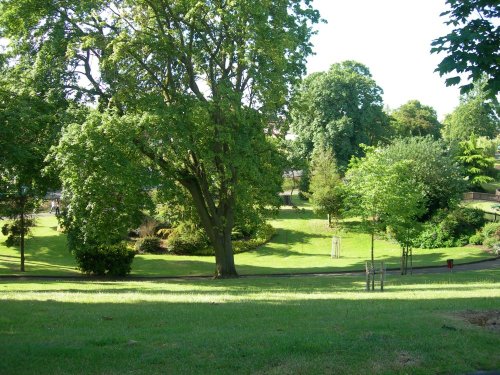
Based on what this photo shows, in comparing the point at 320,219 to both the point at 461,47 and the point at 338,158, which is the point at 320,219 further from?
the point at 461,47

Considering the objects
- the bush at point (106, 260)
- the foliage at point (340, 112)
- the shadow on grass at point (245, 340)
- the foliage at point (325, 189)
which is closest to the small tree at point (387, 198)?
Result: the bush at point (106, 260)

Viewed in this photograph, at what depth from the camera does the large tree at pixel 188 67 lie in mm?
23109

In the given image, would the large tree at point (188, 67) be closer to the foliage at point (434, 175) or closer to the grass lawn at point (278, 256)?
the grass lawn at point (278, 256)

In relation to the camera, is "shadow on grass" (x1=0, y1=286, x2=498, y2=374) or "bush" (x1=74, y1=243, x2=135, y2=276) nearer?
"shadow on grass" (x1=0, y1=286, x2=498, y2=374)

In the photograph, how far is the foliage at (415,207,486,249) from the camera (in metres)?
45.5

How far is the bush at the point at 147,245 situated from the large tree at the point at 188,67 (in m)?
18.4

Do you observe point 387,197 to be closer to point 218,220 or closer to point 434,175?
point 218,220

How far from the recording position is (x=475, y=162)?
7256 cm

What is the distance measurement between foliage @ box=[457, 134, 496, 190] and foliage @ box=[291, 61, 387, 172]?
48.9 feet

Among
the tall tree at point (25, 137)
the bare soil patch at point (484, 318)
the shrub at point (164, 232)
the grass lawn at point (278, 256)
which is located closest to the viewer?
the bare soil patch at point (484, 318)

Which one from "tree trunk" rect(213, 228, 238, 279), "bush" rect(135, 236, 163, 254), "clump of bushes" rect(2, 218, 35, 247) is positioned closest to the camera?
"tree trunk" rect(213, 228, 238, 279)

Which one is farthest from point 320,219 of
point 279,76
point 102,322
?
point 102,322

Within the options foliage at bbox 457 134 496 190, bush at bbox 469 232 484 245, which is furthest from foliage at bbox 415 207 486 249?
foliage at bbox 457 134 496 190

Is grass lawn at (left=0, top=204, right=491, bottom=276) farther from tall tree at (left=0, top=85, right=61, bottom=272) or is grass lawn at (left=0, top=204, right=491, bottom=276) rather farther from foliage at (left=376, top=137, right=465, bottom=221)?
tall tree at (left=0, top=85, right=61, bottom=272)
